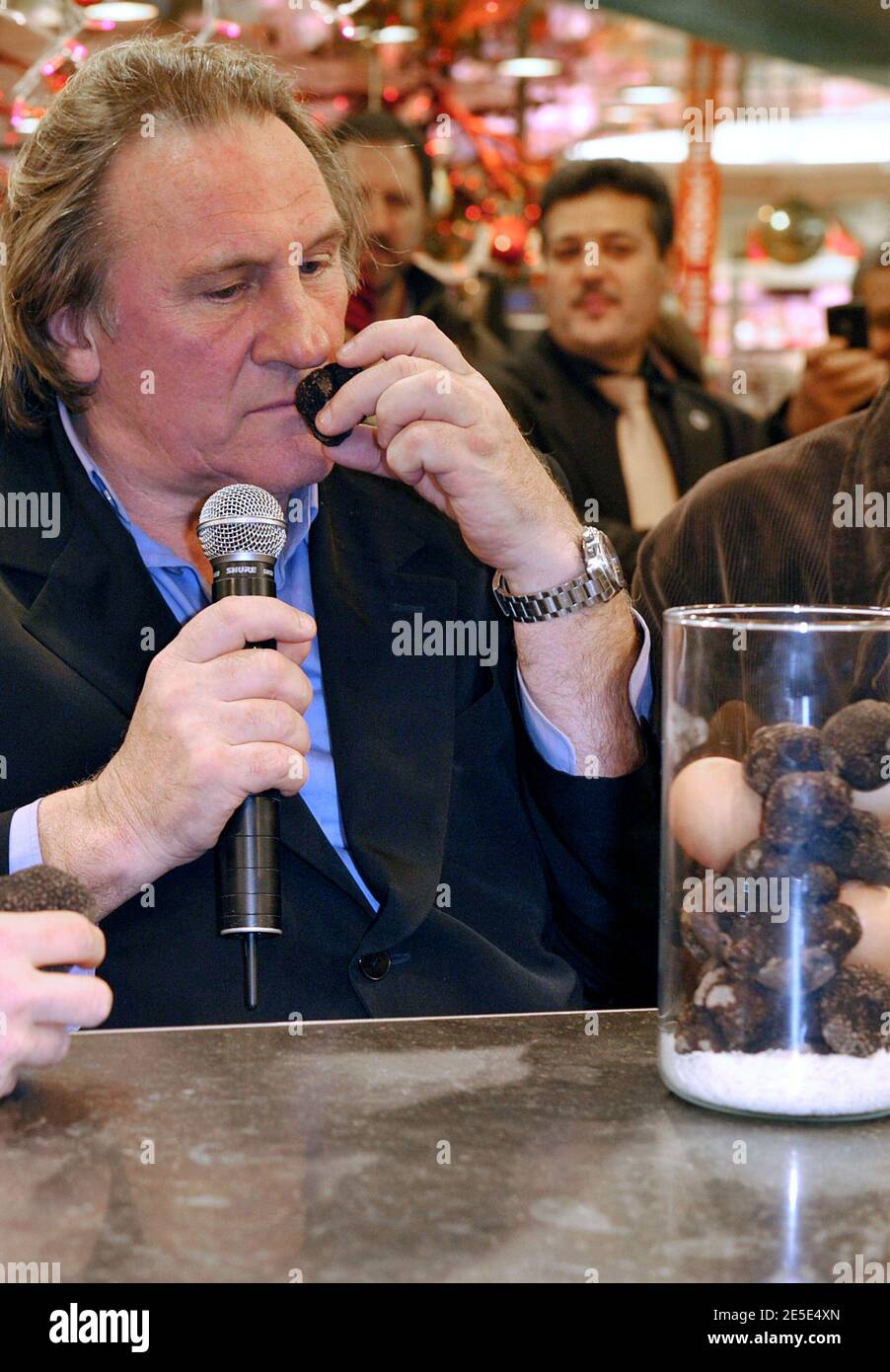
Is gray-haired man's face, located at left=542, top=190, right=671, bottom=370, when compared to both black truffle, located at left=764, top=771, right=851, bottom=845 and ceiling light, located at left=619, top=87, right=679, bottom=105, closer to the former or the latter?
black truffle, located at left=764, top=771, right=851, bottom=845

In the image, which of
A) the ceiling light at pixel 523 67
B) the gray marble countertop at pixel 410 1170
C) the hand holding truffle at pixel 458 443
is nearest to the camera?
the gray marble countertop at pixel 410 1170

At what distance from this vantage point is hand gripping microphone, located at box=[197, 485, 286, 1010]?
113 cm

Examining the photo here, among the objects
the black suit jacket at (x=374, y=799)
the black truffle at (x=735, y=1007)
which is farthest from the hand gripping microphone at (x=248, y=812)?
the black truffle at (x=735, y=1007)

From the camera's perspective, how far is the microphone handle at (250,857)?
113 cm

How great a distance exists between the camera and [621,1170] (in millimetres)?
854

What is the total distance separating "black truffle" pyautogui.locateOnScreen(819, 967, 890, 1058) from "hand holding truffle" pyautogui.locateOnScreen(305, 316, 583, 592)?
2.25 feet

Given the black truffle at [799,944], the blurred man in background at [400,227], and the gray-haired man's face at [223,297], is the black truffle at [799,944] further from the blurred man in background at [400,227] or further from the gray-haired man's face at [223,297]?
the blurred man in background at [400,227]

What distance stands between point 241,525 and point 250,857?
26cm

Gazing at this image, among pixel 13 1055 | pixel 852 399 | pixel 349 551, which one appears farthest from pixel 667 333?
pixel 13 1055

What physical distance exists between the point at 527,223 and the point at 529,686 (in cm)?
466

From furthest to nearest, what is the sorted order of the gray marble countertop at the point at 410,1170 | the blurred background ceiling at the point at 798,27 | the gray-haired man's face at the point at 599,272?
the blurred background ceiling at the point at 798,27 → the gray-haired man's face at the point at 599,272 → the gray marble countertop at the point at 410,1170

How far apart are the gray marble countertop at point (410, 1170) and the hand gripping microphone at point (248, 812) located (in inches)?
3.6

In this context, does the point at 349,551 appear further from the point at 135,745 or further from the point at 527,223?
the point at 527,223
